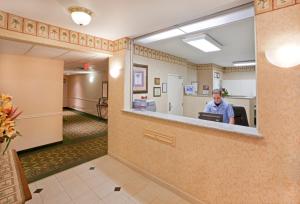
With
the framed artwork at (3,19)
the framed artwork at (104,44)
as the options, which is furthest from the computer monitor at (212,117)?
the framed artwork at (3,19)

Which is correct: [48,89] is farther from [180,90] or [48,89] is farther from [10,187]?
[180,90]

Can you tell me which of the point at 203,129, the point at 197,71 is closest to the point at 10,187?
the point at 203,129

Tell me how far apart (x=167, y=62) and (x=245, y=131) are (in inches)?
133

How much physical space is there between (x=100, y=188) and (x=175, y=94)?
11.2 feet

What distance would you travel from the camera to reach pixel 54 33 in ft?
8.08

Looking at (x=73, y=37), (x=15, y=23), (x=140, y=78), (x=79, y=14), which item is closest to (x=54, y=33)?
(x=73, y=37)

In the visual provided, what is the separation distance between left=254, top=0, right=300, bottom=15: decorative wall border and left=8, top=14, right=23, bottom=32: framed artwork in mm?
2967

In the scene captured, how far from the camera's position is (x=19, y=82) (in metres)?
3.47

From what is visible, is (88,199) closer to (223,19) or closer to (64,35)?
(64,35)

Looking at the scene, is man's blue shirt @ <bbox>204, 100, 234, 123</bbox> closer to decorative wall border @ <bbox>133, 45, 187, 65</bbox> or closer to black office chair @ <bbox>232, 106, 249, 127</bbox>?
black office chair @ <bbox>232, 106, 249, 127</bbox>

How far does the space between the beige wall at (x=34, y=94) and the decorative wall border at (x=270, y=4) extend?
436 cm

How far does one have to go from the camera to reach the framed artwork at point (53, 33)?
2.42 m

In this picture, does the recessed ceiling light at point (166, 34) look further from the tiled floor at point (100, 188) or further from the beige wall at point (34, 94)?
the beige wall at point (34, 94)

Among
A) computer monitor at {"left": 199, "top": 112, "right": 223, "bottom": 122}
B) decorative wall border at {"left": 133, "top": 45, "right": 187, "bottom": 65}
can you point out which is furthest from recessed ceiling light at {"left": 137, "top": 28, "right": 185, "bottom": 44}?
computer monitor at {"left": 199, "top": 112, "right": 223, "bottom": 122}
